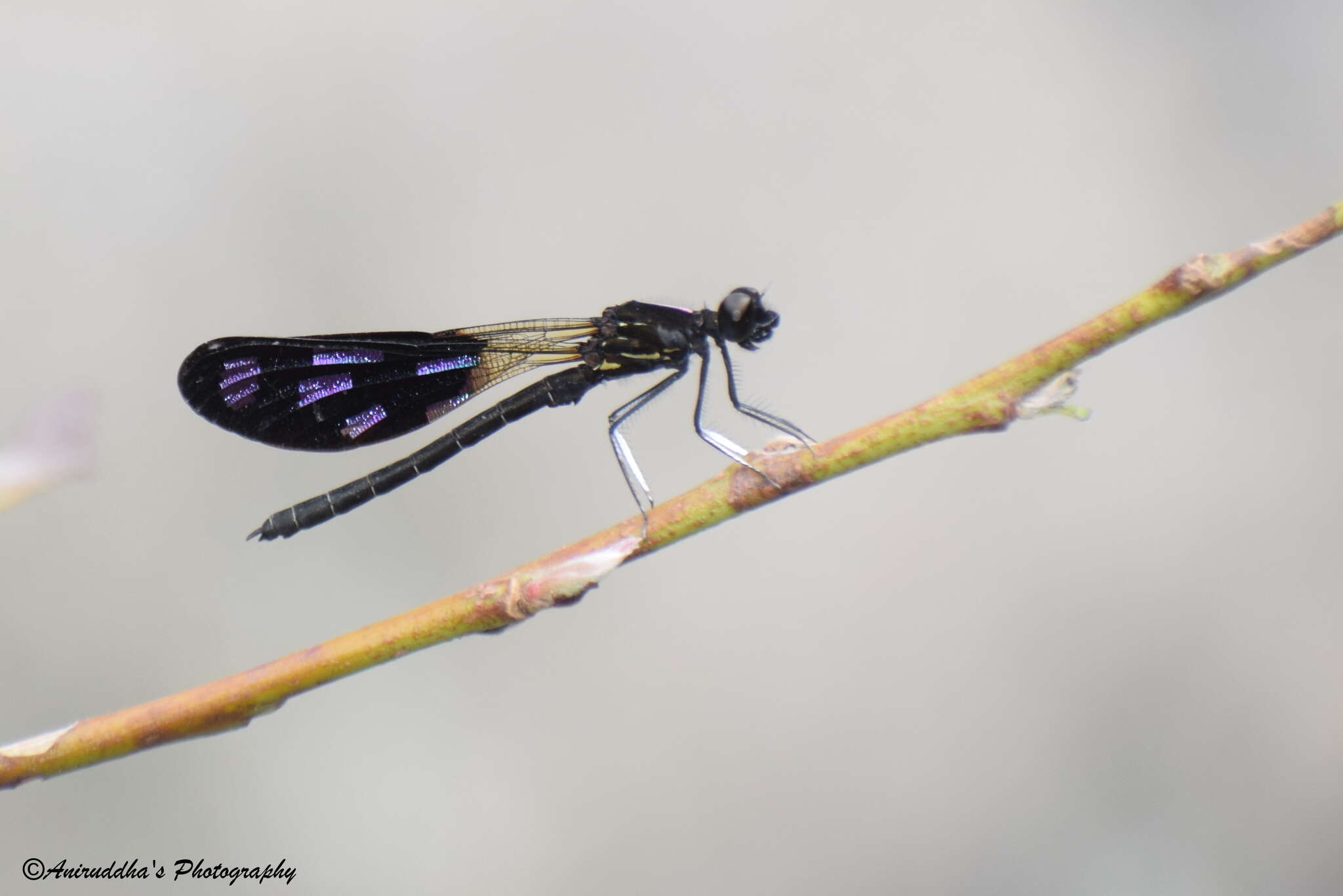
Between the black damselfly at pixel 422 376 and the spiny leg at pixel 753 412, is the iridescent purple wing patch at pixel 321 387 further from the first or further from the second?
the spiny leg at pixel 753 412

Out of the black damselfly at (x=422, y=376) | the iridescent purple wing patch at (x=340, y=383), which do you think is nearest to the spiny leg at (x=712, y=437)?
the black damselfly at (x=422, y=376)

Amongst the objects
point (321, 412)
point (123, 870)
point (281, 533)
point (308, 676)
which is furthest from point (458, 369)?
point (123, 870)

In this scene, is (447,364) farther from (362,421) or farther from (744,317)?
(744,317)

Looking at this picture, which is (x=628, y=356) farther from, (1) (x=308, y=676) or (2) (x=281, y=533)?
(1) (x=308, y=676)

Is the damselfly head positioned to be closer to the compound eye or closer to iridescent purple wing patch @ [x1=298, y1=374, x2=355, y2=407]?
the compound eye

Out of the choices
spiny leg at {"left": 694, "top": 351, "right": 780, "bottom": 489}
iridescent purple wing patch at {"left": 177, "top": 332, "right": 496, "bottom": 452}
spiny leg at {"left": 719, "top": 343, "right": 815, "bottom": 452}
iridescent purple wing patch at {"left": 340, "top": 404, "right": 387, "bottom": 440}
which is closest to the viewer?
spiny leg at {"left": 694, "top": 351, "right": 780, "bottom": 489}

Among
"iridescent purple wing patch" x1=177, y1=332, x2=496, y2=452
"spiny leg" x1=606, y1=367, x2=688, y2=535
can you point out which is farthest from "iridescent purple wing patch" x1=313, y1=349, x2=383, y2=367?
"spiny leg" x1=606, y1=367, x2=688, y2=535

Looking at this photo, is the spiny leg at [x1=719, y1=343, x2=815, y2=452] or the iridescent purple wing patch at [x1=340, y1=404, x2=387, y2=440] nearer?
the spiny leg at [x1=719, y1=343, x2=815, y2=452]

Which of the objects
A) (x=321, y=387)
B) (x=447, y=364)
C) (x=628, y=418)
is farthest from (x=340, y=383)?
(x=628, y=418)
